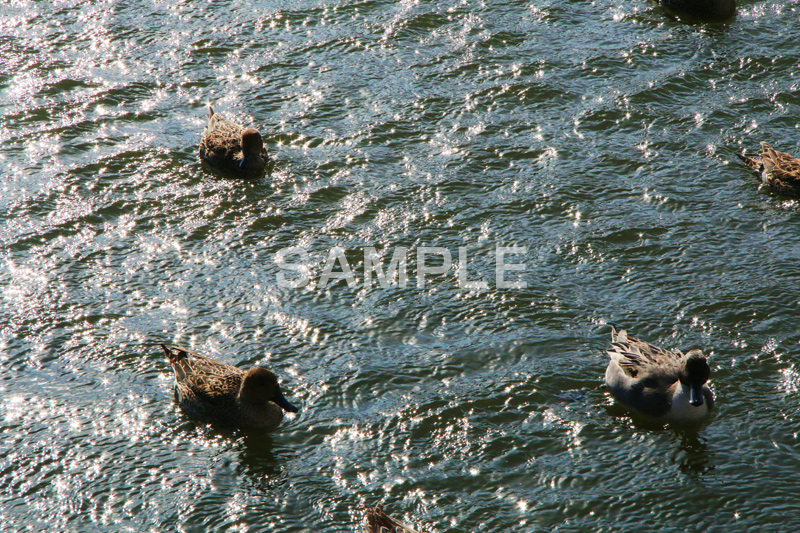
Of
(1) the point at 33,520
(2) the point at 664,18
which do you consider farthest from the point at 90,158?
(2) the point at 664,18

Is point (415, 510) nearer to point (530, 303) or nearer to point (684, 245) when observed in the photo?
point (530, 303)

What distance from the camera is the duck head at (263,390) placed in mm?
6613

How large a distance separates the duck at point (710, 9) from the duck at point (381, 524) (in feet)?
33.3

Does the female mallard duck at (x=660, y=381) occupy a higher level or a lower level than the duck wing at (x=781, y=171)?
lower

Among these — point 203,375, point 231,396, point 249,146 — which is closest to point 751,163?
point 249,146

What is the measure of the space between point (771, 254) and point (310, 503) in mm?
5355

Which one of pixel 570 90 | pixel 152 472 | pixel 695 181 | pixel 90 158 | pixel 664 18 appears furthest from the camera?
pixel 664 18

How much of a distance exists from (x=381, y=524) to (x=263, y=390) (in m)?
1.71

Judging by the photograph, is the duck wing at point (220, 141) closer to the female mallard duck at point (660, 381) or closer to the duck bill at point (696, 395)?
the female mallard duck at point (660, 381)

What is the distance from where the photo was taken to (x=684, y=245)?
8.51 m

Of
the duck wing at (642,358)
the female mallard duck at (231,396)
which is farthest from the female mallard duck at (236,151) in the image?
the duck wing at (642,358)

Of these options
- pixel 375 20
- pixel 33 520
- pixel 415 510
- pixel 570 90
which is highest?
pixel 375 20

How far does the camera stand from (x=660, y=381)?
21.8 ft

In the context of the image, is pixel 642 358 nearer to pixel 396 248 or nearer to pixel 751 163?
pixel 396 248
